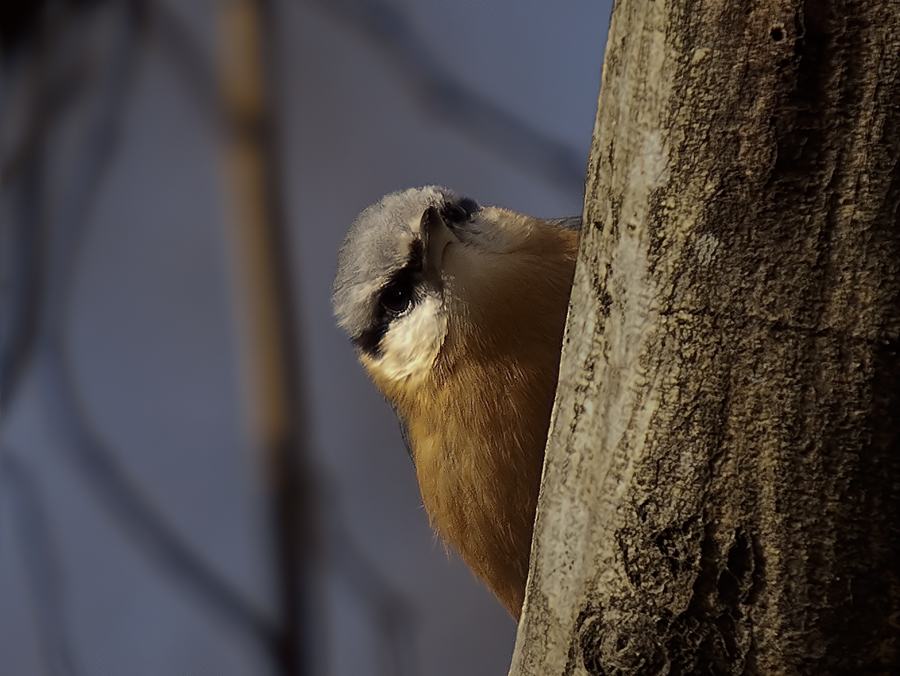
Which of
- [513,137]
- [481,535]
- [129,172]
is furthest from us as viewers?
[129,172]

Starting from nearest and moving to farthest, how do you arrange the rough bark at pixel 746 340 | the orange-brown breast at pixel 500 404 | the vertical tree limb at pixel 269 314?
the rough bark at pixel 746 340, the orange-brown breast at pixel 500 404, the vertical tree limb at pixel 269 314

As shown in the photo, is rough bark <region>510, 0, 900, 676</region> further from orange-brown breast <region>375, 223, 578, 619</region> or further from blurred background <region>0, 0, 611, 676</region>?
blurred background <region>0, 0, 611, 676</region>

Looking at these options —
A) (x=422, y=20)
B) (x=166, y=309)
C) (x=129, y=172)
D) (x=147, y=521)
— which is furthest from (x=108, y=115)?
(x=147, y=521)

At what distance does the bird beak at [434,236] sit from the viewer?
951 mm

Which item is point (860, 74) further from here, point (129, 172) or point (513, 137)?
point (129, 172)

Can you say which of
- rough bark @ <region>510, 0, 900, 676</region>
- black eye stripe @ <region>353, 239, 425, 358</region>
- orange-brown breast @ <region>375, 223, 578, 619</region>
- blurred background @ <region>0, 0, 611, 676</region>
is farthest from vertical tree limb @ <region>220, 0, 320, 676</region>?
rough bark @ <region>510, 0, 900, 676</region>

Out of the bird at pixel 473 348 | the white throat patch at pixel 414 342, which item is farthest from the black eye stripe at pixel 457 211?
the white throat patch at pixel 414 342

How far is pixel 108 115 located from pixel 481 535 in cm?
121

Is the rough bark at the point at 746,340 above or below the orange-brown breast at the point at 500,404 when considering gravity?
below

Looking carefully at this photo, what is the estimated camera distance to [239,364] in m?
1.52

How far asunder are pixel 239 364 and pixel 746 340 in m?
1.25

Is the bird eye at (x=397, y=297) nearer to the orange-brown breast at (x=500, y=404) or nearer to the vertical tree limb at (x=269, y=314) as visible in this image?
the orange-brown breast at (x=500, y=404)

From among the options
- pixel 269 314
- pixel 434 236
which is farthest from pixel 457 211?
pixel 269 314

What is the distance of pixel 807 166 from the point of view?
0.38m
